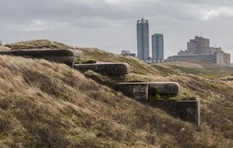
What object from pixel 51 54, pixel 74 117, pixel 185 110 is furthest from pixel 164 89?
pixel 74 117

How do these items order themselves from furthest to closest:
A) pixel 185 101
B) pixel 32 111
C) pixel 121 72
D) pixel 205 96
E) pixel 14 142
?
pixel 205 96 < pixel 121 72 < pixel 185 101 < pixel 32 111 < pixel 14 142

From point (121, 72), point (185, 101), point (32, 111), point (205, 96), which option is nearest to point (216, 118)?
point (185, 101)

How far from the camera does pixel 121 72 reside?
652 inches

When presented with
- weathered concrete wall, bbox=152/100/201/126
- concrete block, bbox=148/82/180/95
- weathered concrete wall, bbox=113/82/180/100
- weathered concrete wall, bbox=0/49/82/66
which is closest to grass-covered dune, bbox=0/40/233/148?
weathered concrete wall, bbox=152/100/201/126

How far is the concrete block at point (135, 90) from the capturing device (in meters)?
15.6

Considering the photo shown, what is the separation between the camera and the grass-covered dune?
7965 mm

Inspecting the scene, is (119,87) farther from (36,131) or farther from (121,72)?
(36,131)

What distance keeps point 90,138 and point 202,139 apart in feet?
16.1

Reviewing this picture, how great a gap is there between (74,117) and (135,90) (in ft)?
20.1

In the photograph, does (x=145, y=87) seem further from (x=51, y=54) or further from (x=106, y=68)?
(x=51, y=54)

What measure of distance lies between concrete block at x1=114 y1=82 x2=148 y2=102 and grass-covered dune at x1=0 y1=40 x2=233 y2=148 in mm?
609

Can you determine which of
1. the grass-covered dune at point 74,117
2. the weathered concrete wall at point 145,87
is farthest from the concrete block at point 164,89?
the grass-covered dune at point 74,117

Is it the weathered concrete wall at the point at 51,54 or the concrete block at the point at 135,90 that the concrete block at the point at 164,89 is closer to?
the concrete block at the point at 135,90

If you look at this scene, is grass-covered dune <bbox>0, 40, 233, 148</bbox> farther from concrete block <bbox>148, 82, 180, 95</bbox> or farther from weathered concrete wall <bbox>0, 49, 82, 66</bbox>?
concrete block <bbox>148, 82, 180, 95</bbox>
